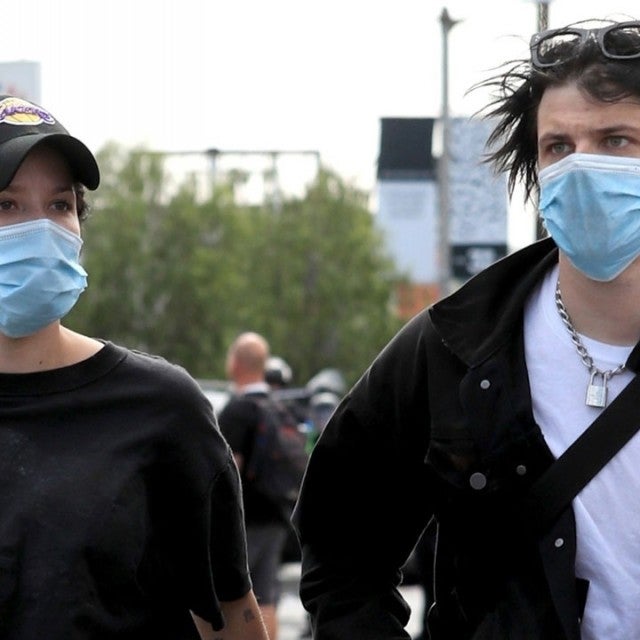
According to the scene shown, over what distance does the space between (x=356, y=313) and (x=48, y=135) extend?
64012mm

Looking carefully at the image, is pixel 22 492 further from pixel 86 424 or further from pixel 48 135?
pixel 48 135

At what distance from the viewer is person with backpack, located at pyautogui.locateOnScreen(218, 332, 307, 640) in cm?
1045

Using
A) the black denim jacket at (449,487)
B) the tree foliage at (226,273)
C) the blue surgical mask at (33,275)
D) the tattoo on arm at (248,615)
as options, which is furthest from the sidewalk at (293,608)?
the tree foliage at (226,273)

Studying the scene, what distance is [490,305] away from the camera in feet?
12.2

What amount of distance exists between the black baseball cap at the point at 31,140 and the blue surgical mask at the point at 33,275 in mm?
129

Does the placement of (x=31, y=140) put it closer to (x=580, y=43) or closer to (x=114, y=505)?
(x=114, y=505)

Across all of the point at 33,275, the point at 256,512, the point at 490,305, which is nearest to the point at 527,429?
the point at 490,305

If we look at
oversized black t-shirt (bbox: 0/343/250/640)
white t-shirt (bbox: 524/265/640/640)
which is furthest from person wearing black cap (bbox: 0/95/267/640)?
white t-shirt (bbox: 524/265/640/640)

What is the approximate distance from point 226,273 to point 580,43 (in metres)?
58.6

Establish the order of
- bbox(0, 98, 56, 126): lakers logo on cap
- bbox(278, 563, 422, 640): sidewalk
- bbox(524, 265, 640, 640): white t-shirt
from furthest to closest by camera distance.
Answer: bbox(278, 563, 422, 640): sidewalk → bbox(0, 98, 56, 126): lakers logo on cap → bbox(524, 265, 640, 640): white t-shirt

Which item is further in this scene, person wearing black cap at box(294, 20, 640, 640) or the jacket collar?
the jacket collar

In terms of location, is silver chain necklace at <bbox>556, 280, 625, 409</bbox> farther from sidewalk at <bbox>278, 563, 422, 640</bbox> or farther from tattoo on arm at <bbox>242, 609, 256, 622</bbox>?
sidewalk at <bbox>278, 563, 422, 640</bbox>

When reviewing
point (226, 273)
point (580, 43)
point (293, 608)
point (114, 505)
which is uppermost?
point (580, 43)

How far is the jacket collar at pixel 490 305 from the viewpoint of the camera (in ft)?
11.9
